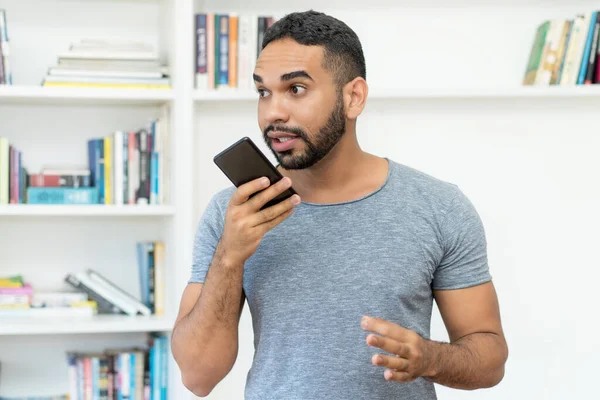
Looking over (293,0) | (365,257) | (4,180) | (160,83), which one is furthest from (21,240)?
(365,257)

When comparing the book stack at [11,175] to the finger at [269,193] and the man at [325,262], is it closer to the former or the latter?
the man at [325,262]

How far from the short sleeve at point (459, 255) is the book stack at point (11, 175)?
1377mm

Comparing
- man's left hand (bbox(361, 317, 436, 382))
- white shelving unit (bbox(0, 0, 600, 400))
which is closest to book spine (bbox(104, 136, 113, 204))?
white shelving unit (bbox(0, 0, 600, 400))

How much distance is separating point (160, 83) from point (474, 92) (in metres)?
0.92

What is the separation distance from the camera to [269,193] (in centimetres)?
124

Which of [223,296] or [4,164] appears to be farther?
[4,164]

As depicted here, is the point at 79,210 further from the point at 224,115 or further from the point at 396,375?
the point at 396,375

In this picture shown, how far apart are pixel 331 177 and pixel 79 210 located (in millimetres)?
1007

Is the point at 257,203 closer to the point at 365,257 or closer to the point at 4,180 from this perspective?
the point at 365,257

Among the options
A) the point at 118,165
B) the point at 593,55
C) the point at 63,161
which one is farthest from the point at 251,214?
the point at 593,55

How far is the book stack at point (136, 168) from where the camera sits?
2.28 meters

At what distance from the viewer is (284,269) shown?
1.37m

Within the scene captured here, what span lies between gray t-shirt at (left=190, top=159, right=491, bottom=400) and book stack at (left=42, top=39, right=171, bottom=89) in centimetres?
93

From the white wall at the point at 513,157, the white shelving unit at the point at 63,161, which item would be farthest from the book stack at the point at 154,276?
the white wall at the point at 513,157
